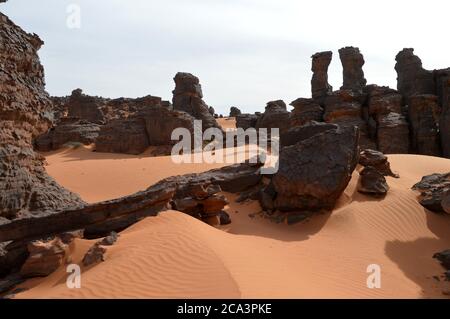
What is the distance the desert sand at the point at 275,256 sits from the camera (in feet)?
18.2

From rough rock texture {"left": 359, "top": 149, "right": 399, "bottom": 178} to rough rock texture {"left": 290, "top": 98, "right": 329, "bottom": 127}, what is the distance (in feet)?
40.9

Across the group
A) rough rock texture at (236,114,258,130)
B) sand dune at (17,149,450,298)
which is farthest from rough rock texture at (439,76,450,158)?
rough rock texture at (236,114,258,130)

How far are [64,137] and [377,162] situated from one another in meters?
20.5

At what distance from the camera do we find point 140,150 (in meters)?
22.3

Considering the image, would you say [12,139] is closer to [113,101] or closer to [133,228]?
[133,228]

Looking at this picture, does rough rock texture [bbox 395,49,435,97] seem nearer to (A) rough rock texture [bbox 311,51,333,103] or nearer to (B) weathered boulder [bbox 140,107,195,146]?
(A) rough rock texture [bbox 311,51,333,103]

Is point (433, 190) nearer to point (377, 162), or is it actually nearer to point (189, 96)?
point (377, 162)

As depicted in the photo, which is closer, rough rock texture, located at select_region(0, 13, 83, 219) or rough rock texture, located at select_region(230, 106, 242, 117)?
rough rock texture, located at select_region(0, 13, 83, 219)

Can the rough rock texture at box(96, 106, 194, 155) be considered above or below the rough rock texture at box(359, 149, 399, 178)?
above

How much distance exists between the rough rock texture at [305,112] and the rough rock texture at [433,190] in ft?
45.3

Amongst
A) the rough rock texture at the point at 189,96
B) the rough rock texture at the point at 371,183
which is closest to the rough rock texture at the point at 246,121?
the rough rock texture at the point at 189,96

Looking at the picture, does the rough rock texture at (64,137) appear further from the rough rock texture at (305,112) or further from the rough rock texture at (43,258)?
the rough rock texture at (43,258)

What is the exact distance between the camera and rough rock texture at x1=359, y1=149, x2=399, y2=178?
1207 cm

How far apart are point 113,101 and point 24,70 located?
4178cm
